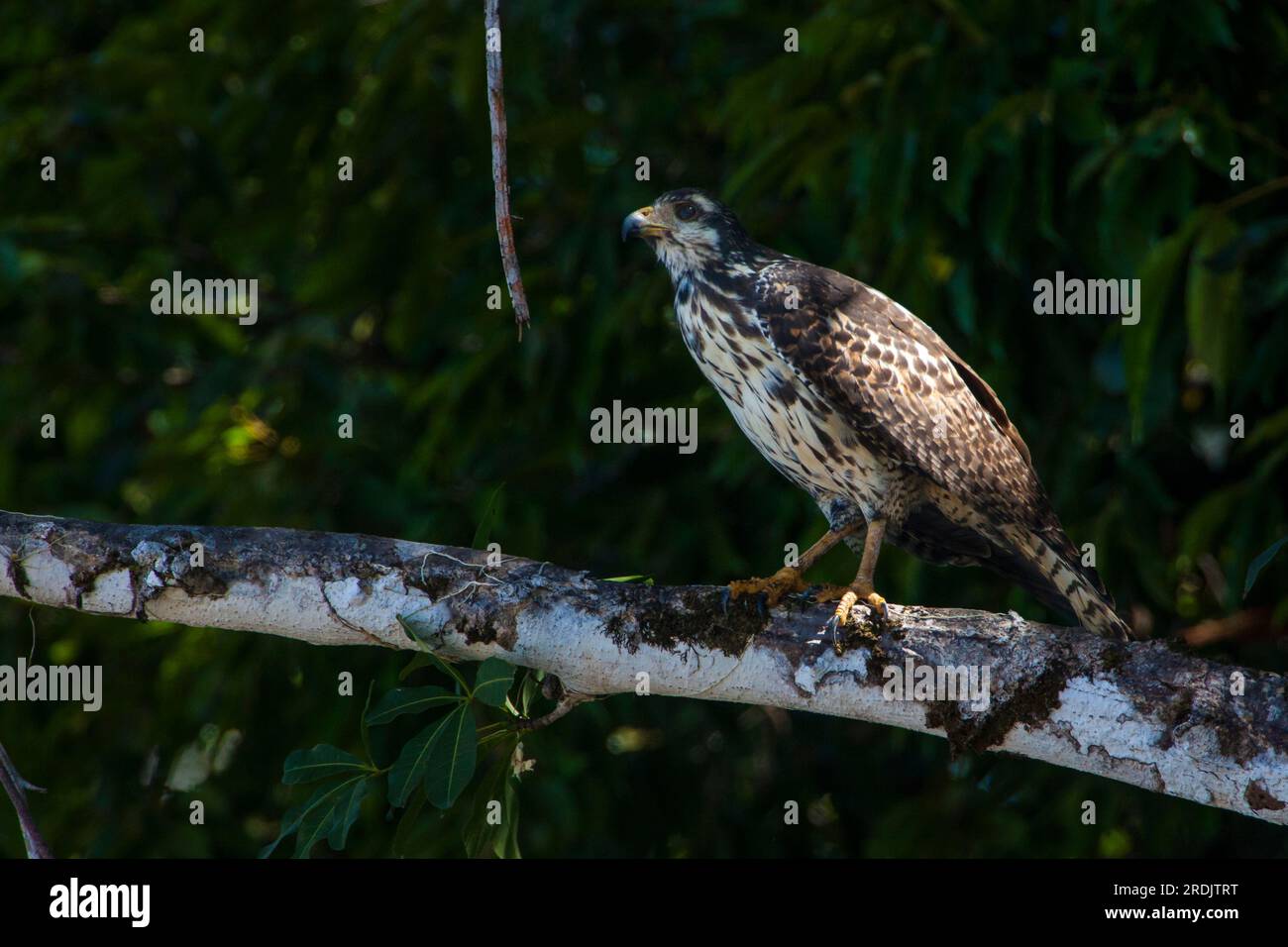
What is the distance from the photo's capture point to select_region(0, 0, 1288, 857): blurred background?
16.8 feet

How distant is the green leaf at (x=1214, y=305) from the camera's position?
4523 mm

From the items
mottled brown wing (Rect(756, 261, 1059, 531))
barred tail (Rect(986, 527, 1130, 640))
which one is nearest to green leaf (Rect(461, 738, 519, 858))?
mottled brown wing (Rect(756, 261, 1059, 531))

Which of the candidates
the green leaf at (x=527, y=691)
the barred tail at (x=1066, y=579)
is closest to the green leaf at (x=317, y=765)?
the green leaf at (x=527, y=691)

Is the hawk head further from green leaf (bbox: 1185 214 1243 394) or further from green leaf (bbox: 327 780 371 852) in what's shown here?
green leaf (bbox: 327 780 371 852)

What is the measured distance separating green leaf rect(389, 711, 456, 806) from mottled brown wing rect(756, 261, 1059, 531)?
163cm

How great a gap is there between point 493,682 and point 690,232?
2110 millimetres

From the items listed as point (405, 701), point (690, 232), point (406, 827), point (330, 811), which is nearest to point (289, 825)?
point (330, 811)

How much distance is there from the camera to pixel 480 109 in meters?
6.12

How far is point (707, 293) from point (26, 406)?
A: 11.8ft

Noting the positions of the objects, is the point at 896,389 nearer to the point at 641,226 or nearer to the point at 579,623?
the point at 641,226

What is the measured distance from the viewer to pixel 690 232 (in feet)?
16.9

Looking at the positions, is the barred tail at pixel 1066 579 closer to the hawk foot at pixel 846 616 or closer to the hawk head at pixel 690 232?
the hawk foot at pixel 846 616

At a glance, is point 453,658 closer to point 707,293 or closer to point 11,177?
point 707,293

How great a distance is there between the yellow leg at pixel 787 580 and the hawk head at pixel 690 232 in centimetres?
92
